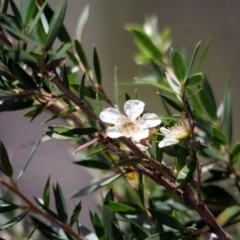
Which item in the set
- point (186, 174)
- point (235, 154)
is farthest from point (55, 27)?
point (235, 154)

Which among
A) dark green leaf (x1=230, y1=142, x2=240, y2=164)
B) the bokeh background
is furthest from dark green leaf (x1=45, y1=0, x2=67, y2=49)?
the bokeh background

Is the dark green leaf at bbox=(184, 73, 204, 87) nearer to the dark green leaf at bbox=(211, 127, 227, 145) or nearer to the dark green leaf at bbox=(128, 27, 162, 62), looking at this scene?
the dark green leaf at bbox=(211, 127, 227, 145)

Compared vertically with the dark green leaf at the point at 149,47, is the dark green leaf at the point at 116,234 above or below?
below

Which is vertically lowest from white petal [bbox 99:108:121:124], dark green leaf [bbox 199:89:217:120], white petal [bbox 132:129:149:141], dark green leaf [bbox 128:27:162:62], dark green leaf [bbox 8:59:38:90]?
dark green leaf [bbox 199:89:217:120]

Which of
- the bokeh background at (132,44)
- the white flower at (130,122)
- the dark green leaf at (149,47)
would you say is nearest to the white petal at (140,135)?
the white flower at (130,122)

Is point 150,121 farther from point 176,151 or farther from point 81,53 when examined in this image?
point 81,53

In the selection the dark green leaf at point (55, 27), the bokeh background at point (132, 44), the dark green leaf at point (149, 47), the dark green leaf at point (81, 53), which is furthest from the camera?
the bokeh background at point (132, 44)

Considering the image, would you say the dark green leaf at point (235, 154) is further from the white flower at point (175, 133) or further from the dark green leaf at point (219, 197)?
the white flower at point (175, 133)
